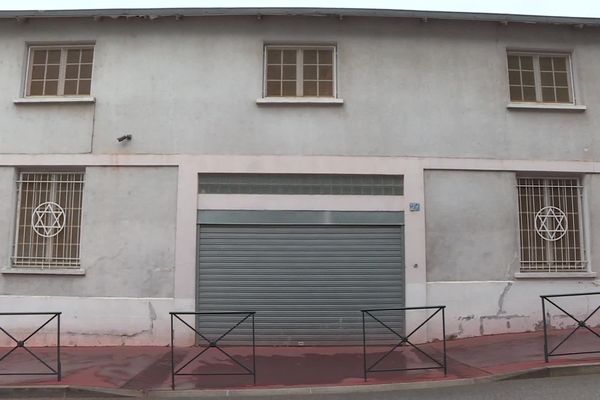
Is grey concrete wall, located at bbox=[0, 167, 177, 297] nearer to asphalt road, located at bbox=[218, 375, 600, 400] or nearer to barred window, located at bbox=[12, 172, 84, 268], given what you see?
barred window, located at bbox=[12, 172, 84, 268]

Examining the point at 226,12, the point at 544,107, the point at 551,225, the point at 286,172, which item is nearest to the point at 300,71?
the point at 226,12

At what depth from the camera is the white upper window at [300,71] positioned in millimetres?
9703

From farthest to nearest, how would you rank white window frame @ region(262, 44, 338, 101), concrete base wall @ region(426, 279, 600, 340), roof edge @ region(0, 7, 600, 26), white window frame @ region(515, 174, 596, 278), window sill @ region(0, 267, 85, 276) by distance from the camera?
white window frame @ region(262, 44, 338, 101), white window frame @ region(515, 174, 596, 278), roof edge @ region(0, 7, 600, 26), concrete base wall @ region(426, 279, 600, 340), window sill @ region(0, 267, 85, 276)

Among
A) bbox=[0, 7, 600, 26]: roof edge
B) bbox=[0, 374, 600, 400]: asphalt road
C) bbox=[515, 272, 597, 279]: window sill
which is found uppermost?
bbox=[0, 7, 600, 26]: roof edge

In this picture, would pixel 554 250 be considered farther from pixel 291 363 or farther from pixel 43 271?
pixel 43 271

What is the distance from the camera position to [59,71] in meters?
9.79

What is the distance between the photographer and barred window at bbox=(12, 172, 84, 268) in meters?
9.37

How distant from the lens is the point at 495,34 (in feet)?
32.4

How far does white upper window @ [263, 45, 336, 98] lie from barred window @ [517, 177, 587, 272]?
166 inches

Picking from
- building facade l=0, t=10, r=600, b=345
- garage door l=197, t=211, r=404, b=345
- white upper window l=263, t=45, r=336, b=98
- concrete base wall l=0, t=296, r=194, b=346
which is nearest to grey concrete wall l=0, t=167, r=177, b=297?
building facade l=0, t=10, r=600, b=345

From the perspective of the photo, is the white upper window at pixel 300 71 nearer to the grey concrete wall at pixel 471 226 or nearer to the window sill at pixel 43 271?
the grey concrete wall at pixel 471 226

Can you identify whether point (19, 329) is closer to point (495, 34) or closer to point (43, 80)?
point (43, 80)

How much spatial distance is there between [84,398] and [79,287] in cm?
319

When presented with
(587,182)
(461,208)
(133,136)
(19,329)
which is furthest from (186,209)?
(587,182)
